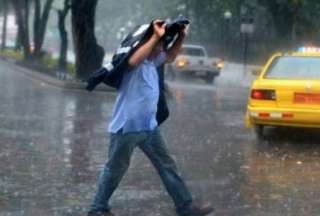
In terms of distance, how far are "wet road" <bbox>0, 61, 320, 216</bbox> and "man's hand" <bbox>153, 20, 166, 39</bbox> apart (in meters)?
1.77

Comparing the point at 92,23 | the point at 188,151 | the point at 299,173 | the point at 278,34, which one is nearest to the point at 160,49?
the point at 299,173

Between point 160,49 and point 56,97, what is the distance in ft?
47.1

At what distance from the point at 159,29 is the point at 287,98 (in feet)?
19.4

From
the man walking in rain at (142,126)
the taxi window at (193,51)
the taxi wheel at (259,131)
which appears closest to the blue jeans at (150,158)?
the man walking in rain at (142,126)

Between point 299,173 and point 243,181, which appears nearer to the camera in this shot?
point 243,181

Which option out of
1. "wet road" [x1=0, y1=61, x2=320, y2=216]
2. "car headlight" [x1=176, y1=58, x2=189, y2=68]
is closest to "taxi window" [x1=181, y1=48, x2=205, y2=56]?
"car headlight" [x1=176, y1=58, x2=189, y2=68]

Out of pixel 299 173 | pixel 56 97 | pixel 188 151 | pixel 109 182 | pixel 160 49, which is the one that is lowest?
pixel 56 97

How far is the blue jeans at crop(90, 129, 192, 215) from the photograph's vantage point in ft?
23.4

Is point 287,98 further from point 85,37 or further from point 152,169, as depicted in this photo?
point 85,37

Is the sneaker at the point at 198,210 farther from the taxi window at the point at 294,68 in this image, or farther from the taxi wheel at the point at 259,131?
the taxi wheel at the point at 259,131

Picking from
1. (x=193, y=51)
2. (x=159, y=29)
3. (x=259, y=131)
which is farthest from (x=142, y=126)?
(x=193, y=51)

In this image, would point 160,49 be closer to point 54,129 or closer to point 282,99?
point 282,99

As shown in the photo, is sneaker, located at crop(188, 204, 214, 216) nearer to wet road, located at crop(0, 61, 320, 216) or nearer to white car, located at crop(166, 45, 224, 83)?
wet road, located at crop(0, 61, 320, 216)

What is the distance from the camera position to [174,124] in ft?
49.5
